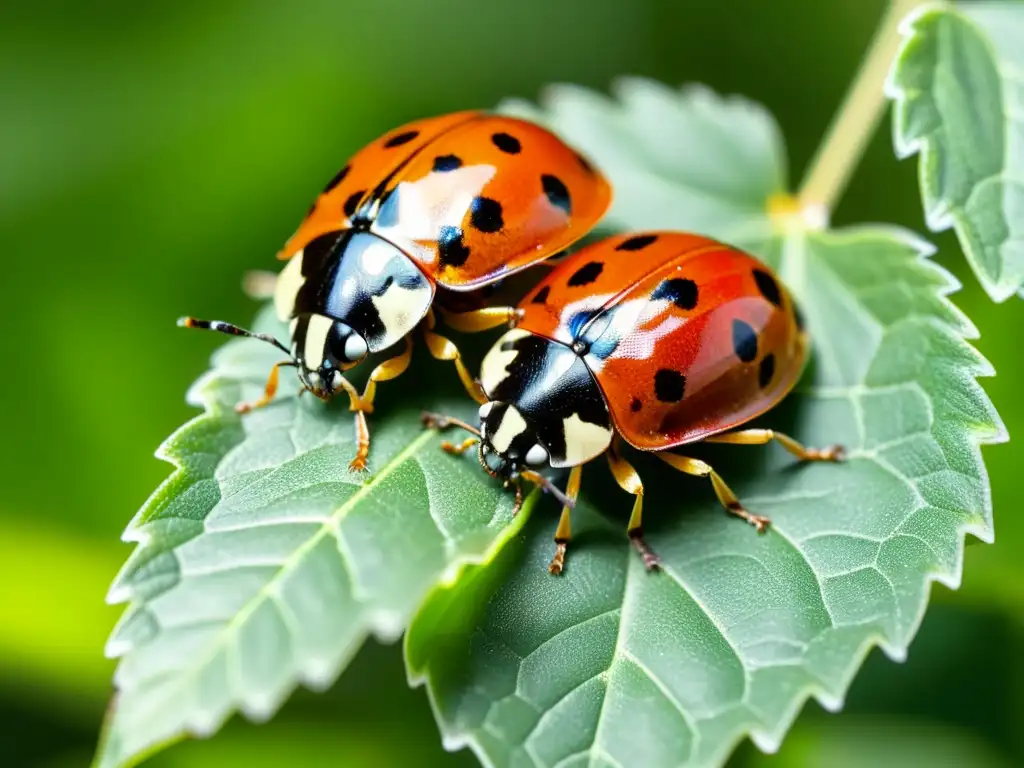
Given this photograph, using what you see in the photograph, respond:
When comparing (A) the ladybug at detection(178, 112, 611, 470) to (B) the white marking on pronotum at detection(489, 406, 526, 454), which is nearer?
(B) the white marking on pronotum at detection(489, 406, 526, 454)

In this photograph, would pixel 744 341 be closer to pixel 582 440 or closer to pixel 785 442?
pixel 785 442

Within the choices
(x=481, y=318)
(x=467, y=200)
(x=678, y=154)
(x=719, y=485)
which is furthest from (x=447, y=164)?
(x=719, y=485)

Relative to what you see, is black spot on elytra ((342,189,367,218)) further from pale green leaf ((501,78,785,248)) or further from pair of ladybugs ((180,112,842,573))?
pale green leaf ((501,78,785,248))

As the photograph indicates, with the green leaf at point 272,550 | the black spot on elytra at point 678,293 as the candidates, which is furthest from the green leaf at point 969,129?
the green leaf at point 272,550

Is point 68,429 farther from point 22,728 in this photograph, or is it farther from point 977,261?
point 977,261

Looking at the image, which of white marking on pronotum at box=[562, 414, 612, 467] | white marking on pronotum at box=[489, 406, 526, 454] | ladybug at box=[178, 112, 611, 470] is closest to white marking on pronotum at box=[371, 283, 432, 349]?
ladybug at box=[178, 112, 611, 470]

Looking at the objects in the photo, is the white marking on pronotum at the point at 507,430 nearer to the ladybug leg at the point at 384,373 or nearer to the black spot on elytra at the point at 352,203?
the ladybug leg at the point at 384,373

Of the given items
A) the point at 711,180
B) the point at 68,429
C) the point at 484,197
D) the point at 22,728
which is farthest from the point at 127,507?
the point at 711,180
